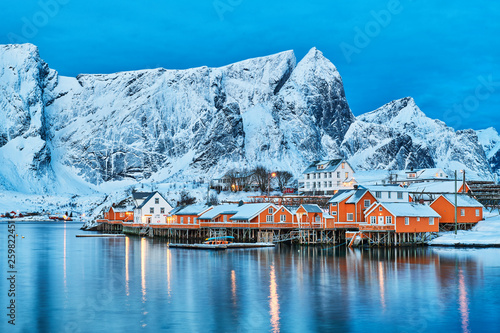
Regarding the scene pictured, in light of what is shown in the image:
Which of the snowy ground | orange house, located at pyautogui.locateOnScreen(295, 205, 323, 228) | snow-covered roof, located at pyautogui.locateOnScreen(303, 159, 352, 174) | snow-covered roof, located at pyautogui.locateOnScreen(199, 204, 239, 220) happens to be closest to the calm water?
the snowy ground

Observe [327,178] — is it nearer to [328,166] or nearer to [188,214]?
[328,166]

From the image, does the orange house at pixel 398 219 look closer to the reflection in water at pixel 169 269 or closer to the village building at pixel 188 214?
the reflection in water at pixel 169 269

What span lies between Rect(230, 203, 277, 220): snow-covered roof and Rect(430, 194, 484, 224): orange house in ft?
73.9

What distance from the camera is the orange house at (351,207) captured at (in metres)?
79.1

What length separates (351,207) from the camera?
79.9 metres

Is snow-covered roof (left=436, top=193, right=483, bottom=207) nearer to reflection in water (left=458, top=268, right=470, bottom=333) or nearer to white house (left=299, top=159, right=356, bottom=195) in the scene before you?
reflection in water (left=458, top=268, right=470, bottom=333)

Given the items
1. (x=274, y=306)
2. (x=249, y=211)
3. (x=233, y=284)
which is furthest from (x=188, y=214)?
(x=274, y=306)

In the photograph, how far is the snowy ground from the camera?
72375 mm

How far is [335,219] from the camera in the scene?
265ft

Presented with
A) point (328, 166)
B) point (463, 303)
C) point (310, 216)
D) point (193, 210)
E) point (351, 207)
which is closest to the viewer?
point (463, 303)

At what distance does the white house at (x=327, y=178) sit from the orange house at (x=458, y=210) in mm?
41917

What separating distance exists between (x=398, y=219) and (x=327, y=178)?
58819 millimetres

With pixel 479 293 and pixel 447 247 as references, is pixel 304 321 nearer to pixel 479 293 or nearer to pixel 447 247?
pixel 479 293

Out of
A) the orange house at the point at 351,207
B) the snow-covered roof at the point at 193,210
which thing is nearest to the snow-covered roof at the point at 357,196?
the orange house at the point at 351,207
